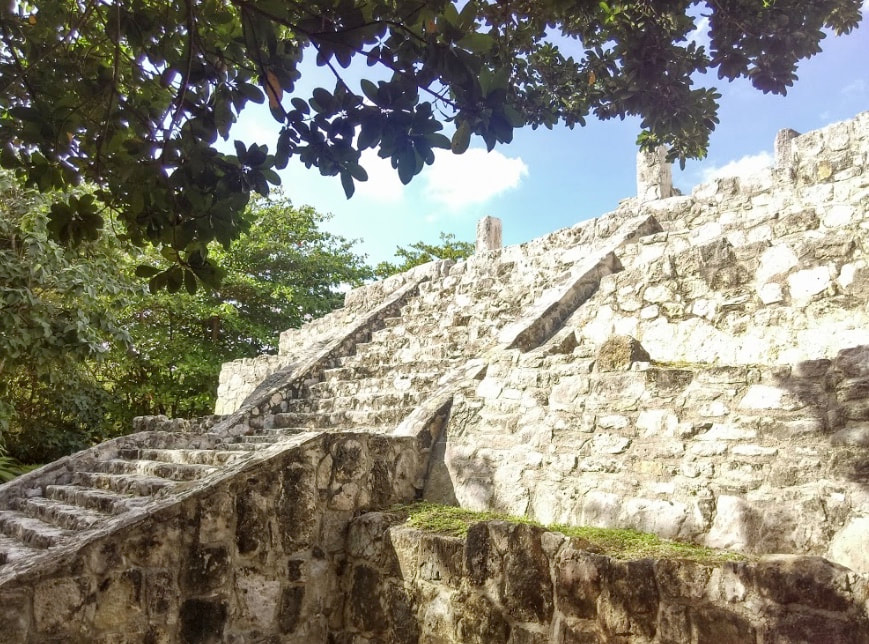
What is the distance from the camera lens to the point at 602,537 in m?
3.28

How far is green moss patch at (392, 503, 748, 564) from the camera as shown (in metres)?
2.99

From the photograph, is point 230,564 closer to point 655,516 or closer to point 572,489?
point 572,489

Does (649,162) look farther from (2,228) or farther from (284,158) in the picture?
(2,228)

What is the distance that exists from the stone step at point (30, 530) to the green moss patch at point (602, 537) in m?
2.42

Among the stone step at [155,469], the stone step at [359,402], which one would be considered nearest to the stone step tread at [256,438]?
the stone step at [359,402]

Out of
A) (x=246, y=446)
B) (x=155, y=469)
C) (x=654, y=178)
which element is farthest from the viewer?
(x=654, y=178)

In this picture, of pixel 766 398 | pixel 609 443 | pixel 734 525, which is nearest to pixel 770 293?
pixel 766 398

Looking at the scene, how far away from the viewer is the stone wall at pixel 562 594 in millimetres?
2447

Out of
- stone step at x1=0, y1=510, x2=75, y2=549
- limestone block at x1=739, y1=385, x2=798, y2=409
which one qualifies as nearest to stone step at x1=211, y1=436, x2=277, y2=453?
stone step at x1=0, y1=510, x2=75, y2=549

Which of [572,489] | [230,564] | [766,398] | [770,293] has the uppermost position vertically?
[770,293]

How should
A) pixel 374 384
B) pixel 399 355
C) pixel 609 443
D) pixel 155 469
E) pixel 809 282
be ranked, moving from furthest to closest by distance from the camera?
pixel 399 355, pixel 374 384, pixel 155 469, pixel 809 282, pixel 609 443

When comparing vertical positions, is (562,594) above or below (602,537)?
below

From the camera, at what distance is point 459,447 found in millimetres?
4547

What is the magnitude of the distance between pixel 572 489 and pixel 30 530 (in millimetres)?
3872
